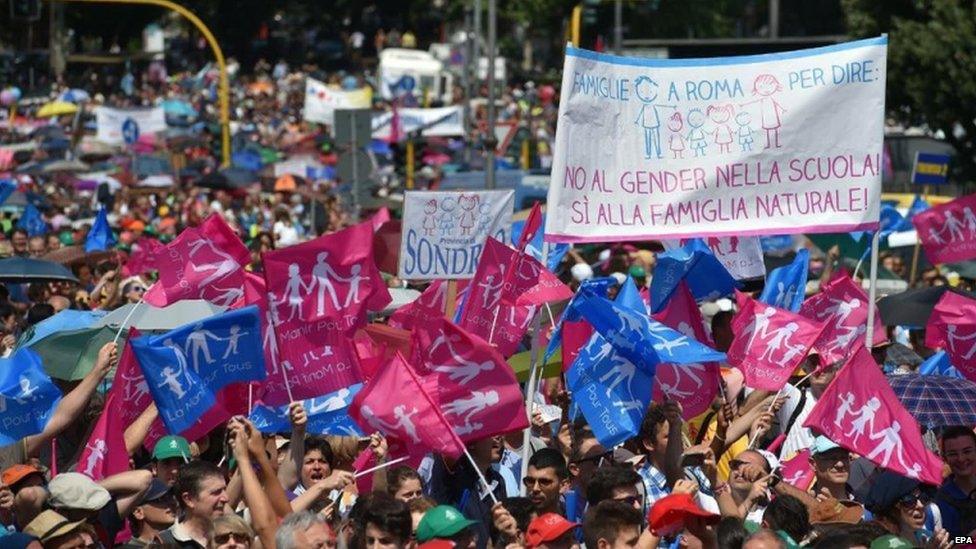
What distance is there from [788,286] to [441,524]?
498 cm

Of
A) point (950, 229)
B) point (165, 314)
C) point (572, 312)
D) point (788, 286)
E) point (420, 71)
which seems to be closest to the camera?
point (572, 312)

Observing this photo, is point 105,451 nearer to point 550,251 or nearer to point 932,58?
point 550,251

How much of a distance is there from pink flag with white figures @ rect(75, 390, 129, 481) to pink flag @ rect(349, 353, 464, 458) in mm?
982

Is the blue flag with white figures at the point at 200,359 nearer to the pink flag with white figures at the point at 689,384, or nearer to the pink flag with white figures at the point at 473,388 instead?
the pink flag with white figures at the point at 473,388

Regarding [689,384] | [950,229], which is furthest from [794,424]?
[950,229]

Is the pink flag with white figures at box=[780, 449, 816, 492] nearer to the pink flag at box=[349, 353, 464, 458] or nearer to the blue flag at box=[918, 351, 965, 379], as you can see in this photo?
the pink flag at box=[349, 353, 464, 458]

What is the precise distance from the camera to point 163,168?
36281 millimetres

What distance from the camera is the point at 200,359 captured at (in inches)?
367

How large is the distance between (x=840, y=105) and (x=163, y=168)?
26.9 metres

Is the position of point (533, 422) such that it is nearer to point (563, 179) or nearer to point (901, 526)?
point (563, 179)

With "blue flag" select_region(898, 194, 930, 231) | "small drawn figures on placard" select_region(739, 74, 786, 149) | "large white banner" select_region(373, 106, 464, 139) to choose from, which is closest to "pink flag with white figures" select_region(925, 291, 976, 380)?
"small drawn figures on placard" select_region(739, 74, 786, 149)

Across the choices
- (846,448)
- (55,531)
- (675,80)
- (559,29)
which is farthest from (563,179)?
(559,29)

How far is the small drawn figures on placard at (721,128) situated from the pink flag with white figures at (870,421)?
3.99 ft

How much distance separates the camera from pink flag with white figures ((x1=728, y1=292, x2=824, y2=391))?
1048 centimetres
